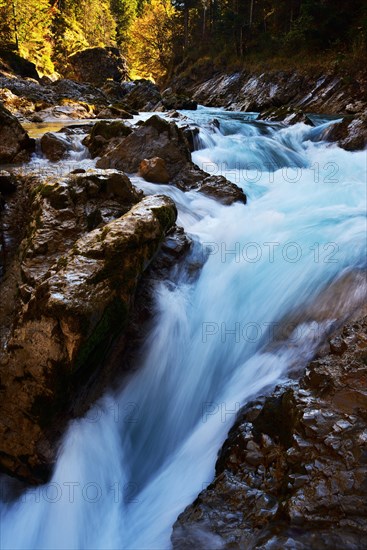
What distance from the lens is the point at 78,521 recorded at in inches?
123

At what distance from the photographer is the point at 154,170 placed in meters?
6.91

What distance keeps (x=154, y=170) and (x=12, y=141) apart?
298cm

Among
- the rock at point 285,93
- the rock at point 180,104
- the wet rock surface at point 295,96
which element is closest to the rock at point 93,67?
the rock at point 285,93

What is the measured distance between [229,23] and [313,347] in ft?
99.2

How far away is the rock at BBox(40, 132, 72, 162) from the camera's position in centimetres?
791

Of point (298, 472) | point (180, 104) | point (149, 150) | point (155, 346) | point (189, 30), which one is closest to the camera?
point (298, 472)

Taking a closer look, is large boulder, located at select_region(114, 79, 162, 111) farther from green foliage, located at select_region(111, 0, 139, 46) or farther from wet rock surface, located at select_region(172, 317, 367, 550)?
green foliage, located at select_region(111, 0, 139, 46)

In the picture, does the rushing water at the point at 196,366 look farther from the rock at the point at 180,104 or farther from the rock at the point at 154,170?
the rock at the point at 180,104

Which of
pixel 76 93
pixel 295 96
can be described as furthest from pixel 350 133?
pixel 76 93

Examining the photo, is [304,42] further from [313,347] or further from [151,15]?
[151,15]

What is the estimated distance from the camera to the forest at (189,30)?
59.0ft

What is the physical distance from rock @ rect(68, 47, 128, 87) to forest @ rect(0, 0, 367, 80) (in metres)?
1.93

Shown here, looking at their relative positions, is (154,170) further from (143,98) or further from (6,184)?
(143,98)

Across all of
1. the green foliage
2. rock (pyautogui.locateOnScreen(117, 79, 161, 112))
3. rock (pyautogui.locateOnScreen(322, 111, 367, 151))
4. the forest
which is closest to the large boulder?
rock (pyautogui.locateOnScreen(117, 79, 161, 112))
